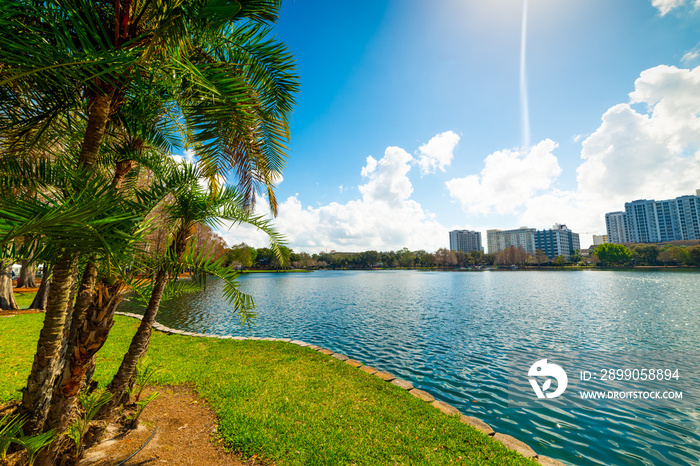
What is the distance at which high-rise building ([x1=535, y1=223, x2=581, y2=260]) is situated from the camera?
6260 inches

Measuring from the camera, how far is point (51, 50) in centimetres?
178

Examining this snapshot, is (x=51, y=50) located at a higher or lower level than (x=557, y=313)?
Result: higher

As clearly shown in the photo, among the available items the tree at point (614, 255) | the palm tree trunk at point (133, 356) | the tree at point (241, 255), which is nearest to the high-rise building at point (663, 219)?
the tree at point (614, 255)

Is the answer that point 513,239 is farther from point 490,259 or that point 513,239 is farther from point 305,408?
point 305,408

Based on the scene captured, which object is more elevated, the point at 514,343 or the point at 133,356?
the point at 133,356

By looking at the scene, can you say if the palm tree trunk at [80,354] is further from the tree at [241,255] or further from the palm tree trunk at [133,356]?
the tree at [241,255]

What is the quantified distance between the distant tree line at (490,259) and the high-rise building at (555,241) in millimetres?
38127

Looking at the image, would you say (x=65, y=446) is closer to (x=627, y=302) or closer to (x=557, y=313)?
(x=557, y=313)

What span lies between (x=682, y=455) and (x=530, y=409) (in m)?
2.16

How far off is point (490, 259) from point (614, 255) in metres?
42.0

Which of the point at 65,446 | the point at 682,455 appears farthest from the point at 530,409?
the point at 65,446

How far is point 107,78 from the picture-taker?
103 inches

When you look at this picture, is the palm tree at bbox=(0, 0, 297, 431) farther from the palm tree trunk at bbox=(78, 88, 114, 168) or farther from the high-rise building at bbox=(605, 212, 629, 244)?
the high-rise building at bbox=(605, 212, 629, 244)

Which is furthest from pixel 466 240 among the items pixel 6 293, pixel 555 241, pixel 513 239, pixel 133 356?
pixel 133 356
